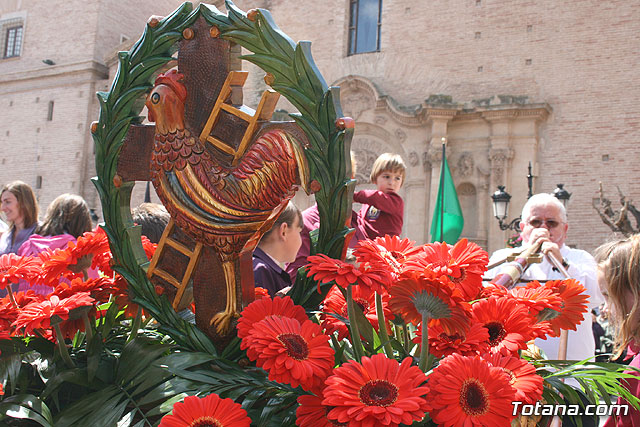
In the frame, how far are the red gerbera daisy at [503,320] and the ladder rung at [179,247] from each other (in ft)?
2.49

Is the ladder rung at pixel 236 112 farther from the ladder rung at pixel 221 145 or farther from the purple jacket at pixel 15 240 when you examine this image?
the purple jacket at pixel 15 240

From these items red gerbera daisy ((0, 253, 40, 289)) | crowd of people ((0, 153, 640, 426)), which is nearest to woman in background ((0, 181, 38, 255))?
crowd of people ((0, 153, 640, 426))

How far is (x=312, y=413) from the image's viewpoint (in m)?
1.12

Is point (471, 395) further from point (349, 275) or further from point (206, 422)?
point (206, 422)

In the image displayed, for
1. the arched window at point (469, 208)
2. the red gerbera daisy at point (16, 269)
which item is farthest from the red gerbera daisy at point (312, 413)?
the arched window at point (469, 208)

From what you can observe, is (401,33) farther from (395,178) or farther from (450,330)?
(450,330)

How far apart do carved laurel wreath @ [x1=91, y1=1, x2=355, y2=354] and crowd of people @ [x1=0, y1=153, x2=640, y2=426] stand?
0.86ft

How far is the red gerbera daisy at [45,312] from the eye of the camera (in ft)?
4.42

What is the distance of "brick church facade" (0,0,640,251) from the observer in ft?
44.1

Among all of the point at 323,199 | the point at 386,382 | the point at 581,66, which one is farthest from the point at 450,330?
the point at 581,66

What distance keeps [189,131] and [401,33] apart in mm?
15239

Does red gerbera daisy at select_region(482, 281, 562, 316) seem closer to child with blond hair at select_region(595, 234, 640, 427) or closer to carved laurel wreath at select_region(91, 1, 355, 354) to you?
carved laurel wreath at select_region(91, 1, 355, 354)

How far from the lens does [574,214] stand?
44.0ft

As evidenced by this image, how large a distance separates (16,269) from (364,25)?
16050 mm
